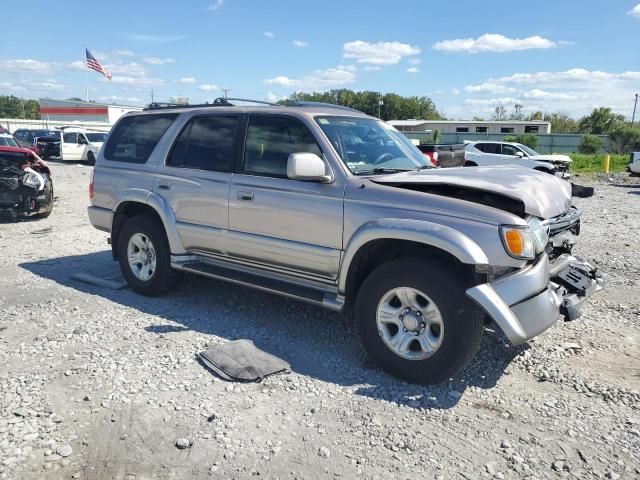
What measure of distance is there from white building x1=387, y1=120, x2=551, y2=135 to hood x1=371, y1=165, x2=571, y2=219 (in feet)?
182

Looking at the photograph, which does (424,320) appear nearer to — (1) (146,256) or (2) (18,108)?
(1) (146,256)

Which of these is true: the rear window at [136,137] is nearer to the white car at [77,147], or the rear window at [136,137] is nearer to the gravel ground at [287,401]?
the gravel ground at [287,401]

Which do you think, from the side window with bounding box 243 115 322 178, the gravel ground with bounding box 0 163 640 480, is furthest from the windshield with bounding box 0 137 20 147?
the side window with bounding box 243 115 322 178

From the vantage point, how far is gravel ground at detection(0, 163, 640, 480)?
289cm

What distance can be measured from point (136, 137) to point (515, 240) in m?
4.23

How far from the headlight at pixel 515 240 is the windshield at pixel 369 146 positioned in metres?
1.29

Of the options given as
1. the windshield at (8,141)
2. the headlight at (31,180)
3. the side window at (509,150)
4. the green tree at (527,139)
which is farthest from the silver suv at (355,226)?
the green tree at (527,139)

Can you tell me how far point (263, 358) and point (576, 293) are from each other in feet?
8.10

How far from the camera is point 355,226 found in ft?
13.0

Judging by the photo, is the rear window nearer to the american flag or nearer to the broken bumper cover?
the broken bumper cover

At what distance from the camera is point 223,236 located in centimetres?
489

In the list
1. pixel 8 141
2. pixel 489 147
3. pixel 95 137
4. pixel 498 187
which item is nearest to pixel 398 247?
pixel 498 187

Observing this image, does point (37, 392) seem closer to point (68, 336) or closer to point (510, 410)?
point (68, 336)

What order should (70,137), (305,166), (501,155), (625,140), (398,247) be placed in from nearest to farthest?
(305,166) → (398,247) → (501,155) → (70,137) → (625,140)
